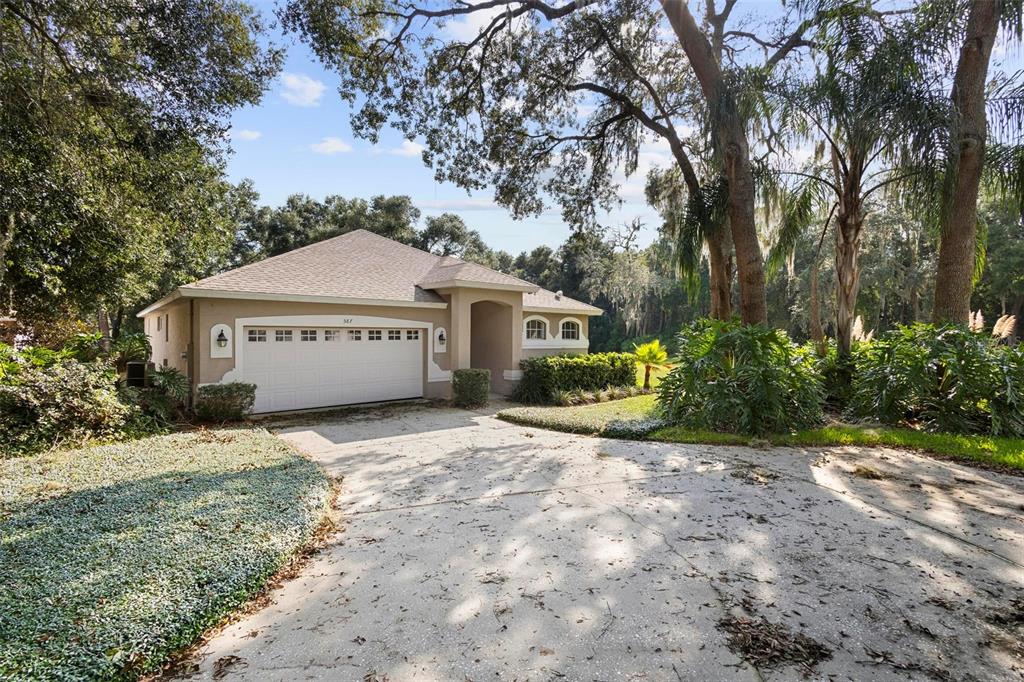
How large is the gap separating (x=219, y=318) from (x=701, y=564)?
31.0 ft

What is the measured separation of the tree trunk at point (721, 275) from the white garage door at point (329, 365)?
699cm

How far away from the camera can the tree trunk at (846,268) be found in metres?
9.44

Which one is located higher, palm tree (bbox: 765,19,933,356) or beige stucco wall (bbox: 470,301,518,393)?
palm tree (bbox: 765,19,933,356)

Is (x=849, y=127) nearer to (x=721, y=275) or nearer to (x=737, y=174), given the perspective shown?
(x=737, y=174)

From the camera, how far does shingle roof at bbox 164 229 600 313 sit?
33.7 ft

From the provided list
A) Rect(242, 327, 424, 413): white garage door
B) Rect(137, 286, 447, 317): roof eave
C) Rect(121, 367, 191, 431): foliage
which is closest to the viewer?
Rect(121, 367, 191, 431): foliage

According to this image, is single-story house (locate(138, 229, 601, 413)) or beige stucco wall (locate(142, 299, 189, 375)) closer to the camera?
single-story house (locate(138, 229, 601, 413))

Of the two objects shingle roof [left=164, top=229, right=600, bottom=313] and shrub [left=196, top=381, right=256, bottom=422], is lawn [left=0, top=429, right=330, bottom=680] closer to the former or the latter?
shrub [left=196, top=381, right=256, bottom=422]

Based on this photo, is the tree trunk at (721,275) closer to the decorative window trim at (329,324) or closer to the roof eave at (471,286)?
the roof eave at (471,286)

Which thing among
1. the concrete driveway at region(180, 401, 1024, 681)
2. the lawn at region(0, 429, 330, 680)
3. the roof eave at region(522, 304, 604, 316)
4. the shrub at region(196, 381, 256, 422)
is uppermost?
the roof eave at region(522, 304, 604, 316)

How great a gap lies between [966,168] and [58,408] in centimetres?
1490

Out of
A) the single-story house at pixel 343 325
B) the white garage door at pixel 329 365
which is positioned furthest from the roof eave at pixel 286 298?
the white garage door at pixel 329 365

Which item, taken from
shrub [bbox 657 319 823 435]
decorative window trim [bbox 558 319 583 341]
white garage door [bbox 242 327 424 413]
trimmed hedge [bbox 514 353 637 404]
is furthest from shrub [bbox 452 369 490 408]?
decorative window trim [bbox 558 319 583 341]

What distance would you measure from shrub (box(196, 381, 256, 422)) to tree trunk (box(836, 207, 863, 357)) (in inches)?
454
